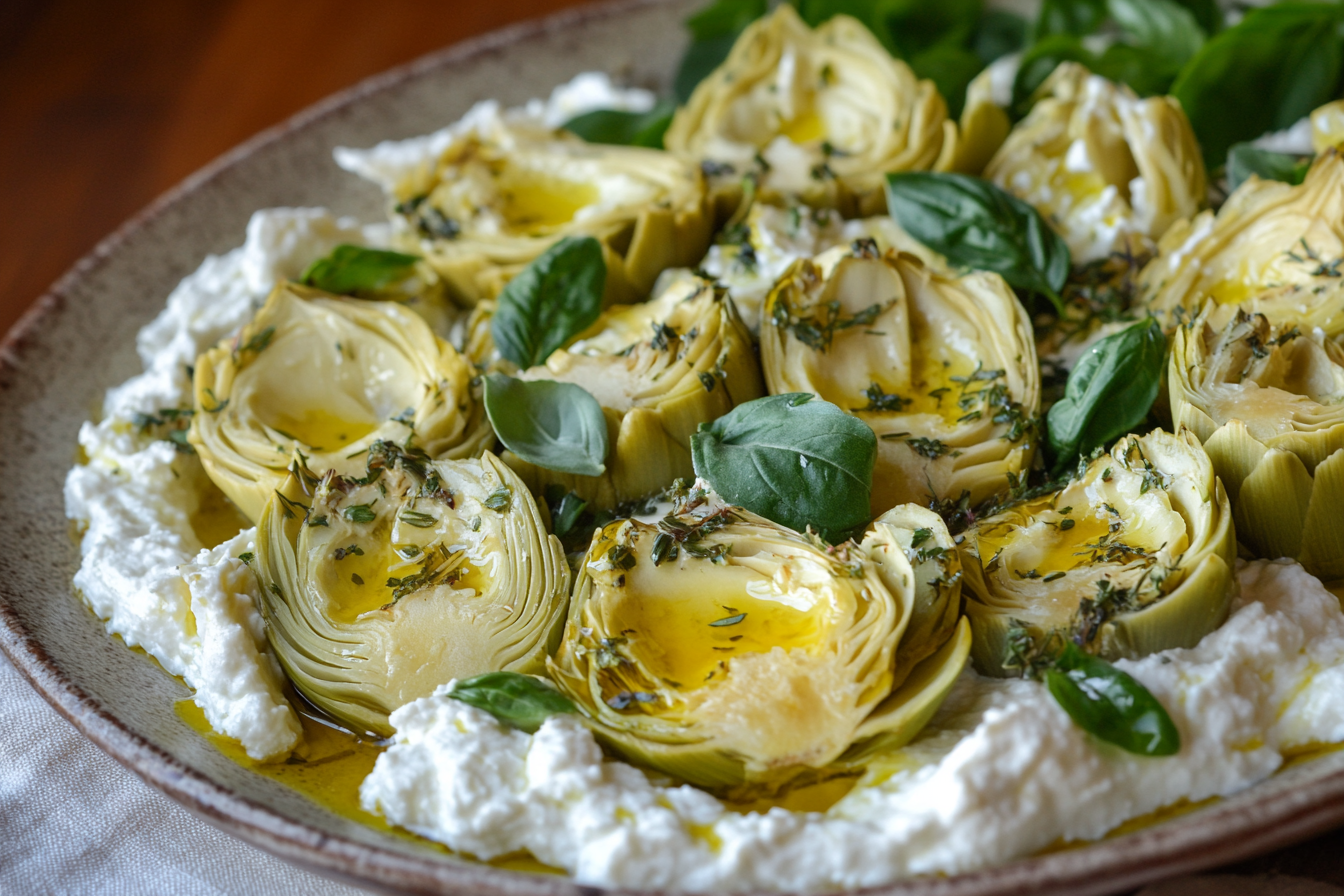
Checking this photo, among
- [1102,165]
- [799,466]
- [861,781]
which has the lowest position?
[861,781]

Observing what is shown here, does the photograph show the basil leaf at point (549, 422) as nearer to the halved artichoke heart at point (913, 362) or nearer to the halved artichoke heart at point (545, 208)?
the halved artichoke heart at point (913, 362)

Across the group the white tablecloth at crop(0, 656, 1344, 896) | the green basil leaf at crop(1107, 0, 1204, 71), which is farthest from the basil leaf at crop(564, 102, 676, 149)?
the white tablecloth at crop(0, 656, 1344, 896)

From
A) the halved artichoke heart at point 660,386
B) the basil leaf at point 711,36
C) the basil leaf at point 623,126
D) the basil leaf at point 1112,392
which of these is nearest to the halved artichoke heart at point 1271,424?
the basil leaf at point 1112,392

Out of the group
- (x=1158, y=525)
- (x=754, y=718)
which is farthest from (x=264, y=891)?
(x=1158, y=525)

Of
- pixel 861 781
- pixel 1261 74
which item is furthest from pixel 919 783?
pixel 1261 74

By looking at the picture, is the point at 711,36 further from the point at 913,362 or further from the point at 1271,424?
the point at 1271,424

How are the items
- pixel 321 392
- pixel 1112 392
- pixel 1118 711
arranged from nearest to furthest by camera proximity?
pixel 1118 711 < pixel 1112 392 < pixel 321 392
